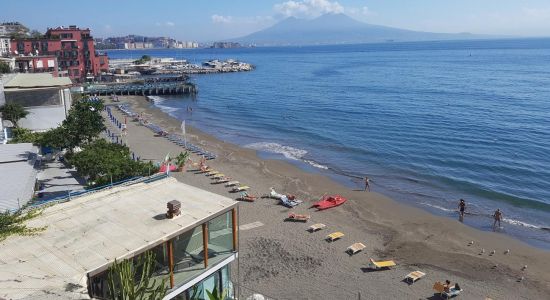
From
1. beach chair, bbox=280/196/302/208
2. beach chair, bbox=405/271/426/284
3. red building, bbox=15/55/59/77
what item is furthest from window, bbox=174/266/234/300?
red building, bbox=15/55/59/77

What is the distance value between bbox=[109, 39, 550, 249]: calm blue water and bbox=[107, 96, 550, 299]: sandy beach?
2603mm

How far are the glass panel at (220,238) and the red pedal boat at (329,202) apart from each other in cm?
1754

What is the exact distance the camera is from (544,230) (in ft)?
90.0

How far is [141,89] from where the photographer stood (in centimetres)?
9662

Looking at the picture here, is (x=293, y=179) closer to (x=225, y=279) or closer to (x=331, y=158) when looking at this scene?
(x=331, y=158)

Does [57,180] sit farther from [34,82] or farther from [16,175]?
[34,82]

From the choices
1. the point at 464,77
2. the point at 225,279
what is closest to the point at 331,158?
the point at 225,279

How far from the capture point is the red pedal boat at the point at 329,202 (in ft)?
99.0

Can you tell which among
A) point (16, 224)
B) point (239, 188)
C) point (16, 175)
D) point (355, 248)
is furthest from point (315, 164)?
point (16, 224)

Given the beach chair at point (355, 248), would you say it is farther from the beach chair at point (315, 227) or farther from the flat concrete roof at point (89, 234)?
the flat concrete roof at point (89, 234)

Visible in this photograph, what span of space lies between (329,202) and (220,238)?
1859 cm

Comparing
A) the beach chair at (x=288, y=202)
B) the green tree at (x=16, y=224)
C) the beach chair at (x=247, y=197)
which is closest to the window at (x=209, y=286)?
the green tree at (x=16, y=224)

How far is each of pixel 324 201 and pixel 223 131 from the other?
2967cm

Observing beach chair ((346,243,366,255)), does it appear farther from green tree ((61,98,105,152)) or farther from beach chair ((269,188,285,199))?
green tree ((61,98,105,152))
